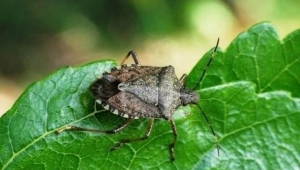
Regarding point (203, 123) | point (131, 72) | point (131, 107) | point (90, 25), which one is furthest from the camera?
point (90, 25)

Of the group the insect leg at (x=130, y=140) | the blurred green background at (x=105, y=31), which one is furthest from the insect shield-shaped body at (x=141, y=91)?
the blurred green background at (x=105, y=31)

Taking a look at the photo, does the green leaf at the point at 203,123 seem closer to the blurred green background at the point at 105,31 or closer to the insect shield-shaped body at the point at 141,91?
the insect shield-shaped body at the point at 141,91

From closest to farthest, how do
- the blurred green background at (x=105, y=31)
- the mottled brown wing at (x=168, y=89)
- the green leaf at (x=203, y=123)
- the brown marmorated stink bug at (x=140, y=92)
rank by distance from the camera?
1. the green leaf at (x=203, y=123)
2. the brown marmorated stink bug at (x=140, y=92)
3. the mottled brown wing at (x=168, y=89)
4. the blurred green background at (x=105, y=31)

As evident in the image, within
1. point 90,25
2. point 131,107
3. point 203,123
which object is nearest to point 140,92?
point 131,107

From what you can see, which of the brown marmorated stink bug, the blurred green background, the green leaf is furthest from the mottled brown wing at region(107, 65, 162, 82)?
the blurred green background

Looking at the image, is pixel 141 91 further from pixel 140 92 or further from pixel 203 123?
pixel 203 123

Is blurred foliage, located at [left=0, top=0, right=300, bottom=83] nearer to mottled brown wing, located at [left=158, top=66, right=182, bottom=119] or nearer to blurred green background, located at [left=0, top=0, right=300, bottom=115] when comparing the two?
blurred green background, located at [left=0, top=0, right=300, bottom=115]

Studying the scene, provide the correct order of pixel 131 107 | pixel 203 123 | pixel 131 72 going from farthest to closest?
pixel 131 72 → pixel 131 107 → pixel 203 123
